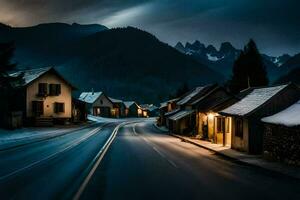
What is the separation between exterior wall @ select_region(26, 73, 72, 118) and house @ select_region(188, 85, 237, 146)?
22734 mm

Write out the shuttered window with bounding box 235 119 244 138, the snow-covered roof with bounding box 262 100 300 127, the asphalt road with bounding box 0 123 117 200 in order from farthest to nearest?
the shuttered window with bounding box 235 119 244 138 → the snow-covered roof with bounding box 262 100 300 127 → the asphalt road with bounding box 0 123 117 200

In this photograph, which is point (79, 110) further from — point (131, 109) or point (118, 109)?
point (131, 109)

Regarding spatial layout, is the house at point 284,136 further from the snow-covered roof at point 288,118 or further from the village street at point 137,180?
the village street at point 137,180

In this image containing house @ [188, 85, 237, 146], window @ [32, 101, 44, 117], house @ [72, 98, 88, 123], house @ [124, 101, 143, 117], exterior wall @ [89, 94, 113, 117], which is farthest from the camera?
house @ [124, 101, 143, 117]

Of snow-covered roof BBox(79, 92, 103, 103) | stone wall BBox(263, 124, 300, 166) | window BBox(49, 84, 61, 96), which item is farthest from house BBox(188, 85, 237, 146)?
snow-covered roof BBox(79, 92, 103, 103)

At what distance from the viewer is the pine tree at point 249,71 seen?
243 ft

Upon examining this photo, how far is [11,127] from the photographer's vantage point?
4869 centimetres

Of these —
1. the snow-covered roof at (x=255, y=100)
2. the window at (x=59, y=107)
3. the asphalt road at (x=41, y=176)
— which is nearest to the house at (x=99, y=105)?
the window at (x=59, y=107)

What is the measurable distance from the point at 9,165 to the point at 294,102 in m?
17.7

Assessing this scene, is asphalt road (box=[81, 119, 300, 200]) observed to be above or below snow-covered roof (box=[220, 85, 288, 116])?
below

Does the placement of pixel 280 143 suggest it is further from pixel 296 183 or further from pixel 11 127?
pixel 11 127

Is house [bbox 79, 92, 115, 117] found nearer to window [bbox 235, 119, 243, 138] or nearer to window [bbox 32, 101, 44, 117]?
window [bbox 32, 101, 44, 117]

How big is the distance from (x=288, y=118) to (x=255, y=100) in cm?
728

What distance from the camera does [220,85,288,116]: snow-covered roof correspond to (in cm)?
2758
